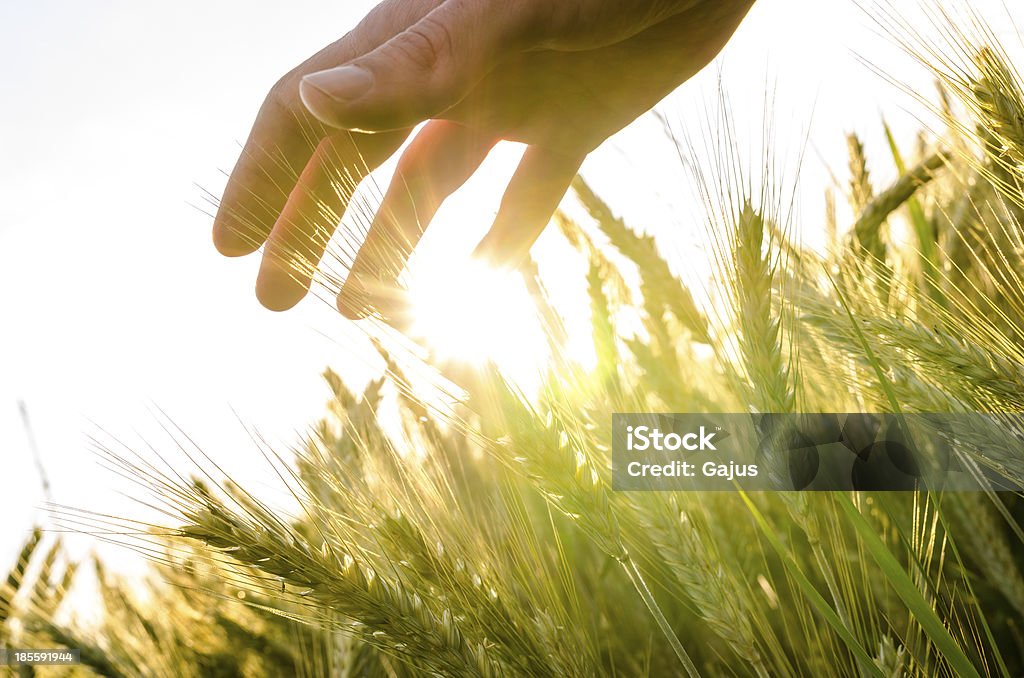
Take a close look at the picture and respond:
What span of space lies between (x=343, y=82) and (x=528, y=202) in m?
0.86

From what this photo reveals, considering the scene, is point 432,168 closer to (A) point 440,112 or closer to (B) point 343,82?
(A) point 440,112

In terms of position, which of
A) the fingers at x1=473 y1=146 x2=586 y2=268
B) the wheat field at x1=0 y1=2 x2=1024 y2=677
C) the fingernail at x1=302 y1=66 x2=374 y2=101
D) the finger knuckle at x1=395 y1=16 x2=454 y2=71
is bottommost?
the wheat field at x1=0 y1=2 x2=1024 y2=677

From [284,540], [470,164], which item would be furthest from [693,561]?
[470,164]

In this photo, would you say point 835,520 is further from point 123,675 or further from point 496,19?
point 123,675

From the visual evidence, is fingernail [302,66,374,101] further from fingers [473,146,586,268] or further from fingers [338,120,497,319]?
fingers [473,146,586,268]

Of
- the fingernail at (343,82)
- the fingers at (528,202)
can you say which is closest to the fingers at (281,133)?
the fingers at (528,202)

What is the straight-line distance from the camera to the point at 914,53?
0.90 m

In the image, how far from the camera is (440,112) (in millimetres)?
1030

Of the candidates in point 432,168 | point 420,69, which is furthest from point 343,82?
point 432,168

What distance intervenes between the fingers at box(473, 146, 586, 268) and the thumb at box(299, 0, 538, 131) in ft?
2.06

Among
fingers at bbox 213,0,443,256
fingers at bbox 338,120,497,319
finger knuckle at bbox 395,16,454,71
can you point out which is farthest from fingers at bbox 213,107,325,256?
finger knuckle at bbox 395,16,454,71

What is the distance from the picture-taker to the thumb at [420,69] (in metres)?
0.87

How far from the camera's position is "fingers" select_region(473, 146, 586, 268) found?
1.64m

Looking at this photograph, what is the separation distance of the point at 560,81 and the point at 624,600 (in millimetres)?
1160
